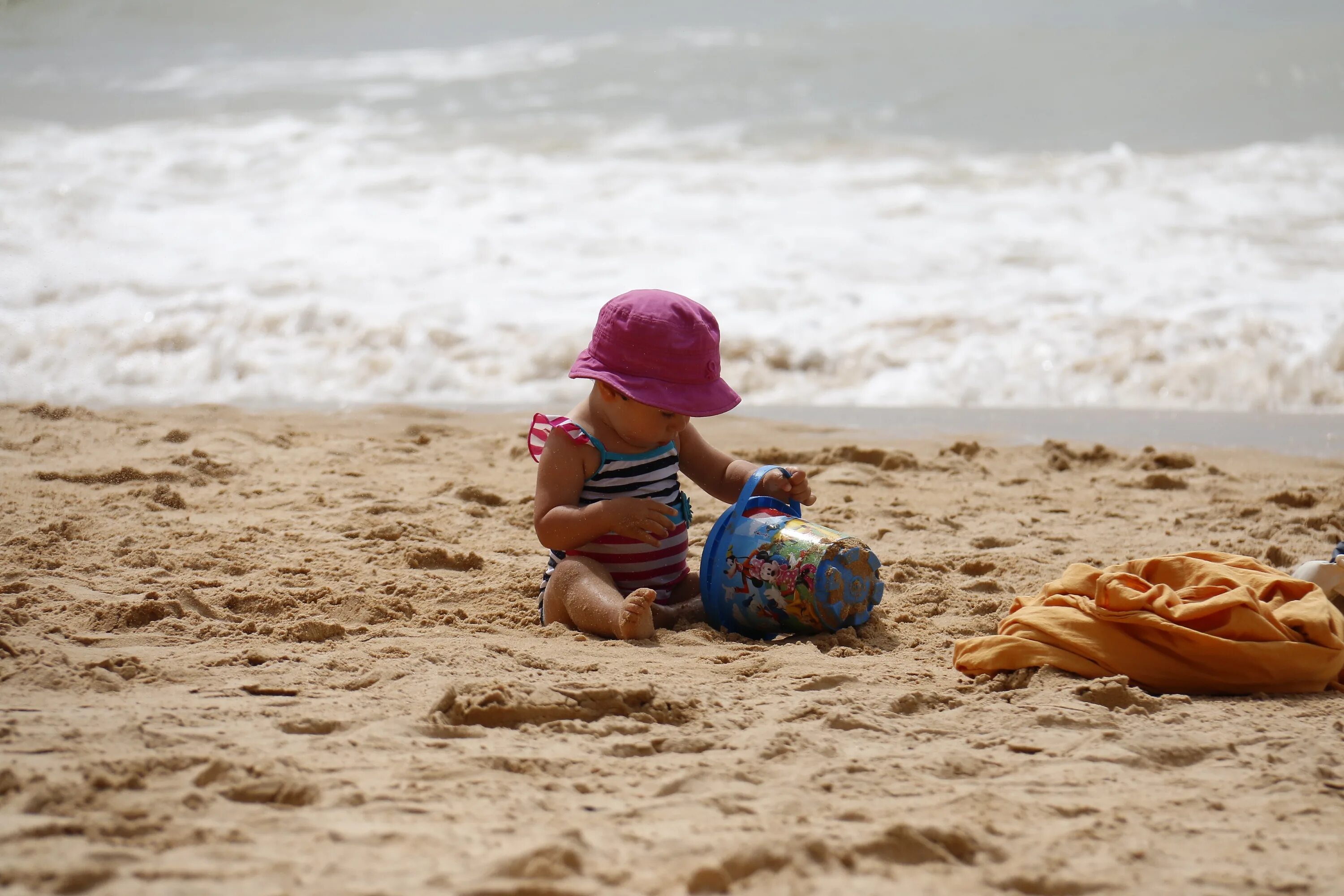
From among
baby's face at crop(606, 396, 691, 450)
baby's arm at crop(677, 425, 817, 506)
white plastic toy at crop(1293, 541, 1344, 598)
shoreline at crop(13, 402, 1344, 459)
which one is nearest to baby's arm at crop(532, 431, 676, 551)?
baby's face at crop(606, 396, 691, 450)

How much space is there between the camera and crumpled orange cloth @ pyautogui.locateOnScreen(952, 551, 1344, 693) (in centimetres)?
236

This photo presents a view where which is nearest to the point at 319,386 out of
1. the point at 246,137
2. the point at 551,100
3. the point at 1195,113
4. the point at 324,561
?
the point at 324,561

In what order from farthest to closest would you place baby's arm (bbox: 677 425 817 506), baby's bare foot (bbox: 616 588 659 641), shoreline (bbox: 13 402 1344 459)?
shoreline (bbox: 13 402 1344 459), baby's arm (bbox: 677 425 817 506), baby's bare foot (bbox: 616 588 659 641)

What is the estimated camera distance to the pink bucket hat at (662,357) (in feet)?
9.10

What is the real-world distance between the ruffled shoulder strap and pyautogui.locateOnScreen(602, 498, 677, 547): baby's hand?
7.0 inches

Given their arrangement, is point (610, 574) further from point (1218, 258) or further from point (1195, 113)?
point (1195, 113)

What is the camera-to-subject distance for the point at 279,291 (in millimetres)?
7316

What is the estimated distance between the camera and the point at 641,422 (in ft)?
9.44

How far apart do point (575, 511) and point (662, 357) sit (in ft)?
1.41

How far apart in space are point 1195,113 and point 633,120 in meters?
6.05

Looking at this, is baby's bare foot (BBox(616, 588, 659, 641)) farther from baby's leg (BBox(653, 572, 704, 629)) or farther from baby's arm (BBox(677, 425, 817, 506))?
baby's arm (BBox(677, 425, 817, 506))

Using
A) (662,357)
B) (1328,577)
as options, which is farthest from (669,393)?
(1328,577)

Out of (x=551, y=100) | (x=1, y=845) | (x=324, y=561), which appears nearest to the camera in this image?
(x=1, y=845)

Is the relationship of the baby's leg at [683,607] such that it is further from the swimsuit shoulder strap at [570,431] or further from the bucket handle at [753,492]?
the swimsuit shoulder strap at [570,431]
